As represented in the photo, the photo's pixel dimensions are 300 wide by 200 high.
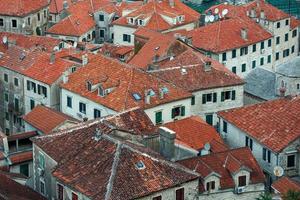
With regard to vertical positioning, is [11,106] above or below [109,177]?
below

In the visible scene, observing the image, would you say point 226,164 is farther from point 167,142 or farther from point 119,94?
point 119,94

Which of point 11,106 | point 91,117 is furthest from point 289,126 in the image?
point 11,106

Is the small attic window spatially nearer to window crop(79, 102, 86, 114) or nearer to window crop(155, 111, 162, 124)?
window crop(155, 111, 162, 124)

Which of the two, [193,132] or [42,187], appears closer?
[42,187]

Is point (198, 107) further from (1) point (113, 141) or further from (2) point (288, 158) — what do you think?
(1) point (113, 141)

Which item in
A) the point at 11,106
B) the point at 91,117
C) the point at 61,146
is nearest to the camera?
the point at 61,146

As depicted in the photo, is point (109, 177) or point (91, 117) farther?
point (91, 117)

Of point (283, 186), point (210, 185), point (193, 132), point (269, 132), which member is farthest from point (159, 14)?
point (210, 185)
